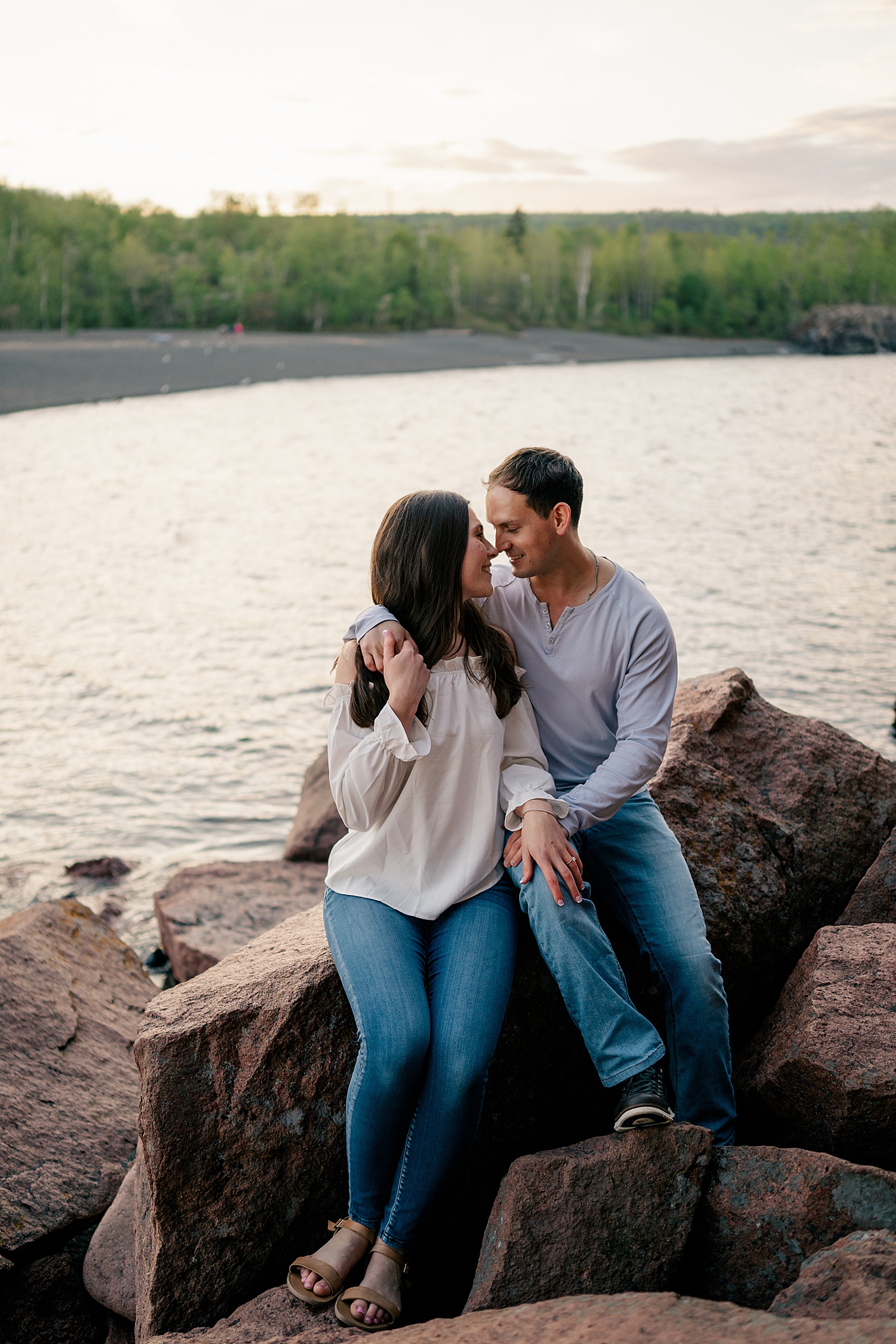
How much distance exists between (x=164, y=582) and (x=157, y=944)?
10093mm

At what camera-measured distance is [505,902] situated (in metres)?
3.03

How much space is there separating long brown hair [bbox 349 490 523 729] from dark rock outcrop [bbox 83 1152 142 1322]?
1.60 m

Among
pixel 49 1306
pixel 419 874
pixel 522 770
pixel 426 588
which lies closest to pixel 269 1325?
pixel 419 874

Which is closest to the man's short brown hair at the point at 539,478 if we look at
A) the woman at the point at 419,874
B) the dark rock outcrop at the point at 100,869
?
the woman at the point at 419,874

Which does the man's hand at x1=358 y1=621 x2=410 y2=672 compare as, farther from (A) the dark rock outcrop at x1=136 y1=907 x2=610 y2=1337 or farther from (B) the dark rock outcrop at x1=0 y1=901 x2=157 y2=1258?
(B) the dark rock outcrop at x1=0 y1=901 x2=157 y2=1258

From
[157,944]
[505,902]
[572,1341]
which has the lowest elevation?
[157,944]

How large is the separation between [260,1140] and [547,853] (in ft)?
3.49

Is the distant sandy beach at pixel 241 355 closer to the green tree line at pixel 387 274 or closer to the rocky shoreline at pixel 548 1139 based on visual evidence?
the green tree line at pixel 387 274

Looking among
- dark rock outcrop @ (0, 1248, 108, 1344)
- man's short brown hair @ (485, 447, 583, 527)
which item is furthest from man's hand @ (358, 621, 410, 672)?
dark rock outcrop @ (0, 1248, 108, 1344)

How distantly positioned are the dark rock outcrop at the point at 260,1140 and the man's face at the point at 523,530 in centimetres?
113

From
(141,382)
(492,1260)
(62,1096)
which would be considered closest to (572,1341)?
(492,1260)

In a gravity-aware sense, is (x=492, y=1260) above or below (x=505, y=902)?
below

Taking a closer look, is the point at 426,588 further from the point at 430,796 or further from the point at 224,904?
the point at 224,904

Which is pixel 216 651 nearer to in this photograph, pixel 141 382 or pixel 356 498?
pixel 356 498
